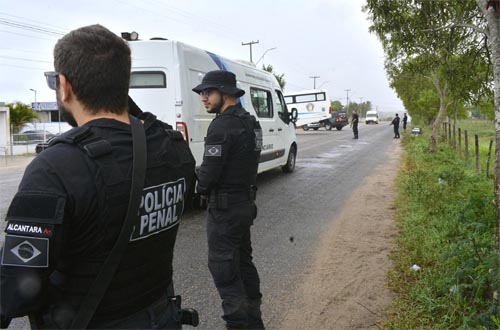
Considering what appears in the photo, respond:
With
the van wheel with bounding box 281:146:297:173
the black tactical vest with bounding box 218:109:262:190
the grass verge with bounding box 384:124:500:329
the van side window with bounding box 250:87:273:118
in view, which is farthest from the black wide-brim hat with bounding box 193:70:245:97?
the van wheel with bounding box 281:146:297:173

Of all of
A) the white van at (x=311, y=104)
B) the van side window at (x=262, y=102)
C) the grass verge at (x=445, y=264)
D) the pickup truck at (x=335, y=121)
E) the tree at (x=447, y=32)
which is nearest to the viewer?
the grass verge at (x=445, y=264)

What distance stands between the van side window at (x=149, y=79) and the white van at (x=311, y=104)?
90.2 ft

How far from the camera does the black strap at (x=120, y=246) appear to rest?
1.23m

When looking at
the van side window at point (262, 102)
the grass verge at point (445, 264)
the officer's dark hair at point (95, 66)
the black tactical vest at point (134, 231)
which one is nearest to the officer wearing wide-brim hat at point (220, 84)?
the black tactical vest at point (134, 231)

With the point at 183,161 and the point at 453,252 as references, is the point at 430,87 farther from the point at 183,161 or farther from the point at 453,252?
the point at 183,161

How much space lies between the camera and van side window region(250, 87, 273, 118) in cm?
834

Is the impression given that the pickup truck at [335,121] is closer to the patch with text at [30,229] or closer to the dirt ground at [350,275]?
the dirt ground at [350,275]

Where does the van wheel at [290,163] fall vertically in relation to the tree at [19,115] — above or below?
below

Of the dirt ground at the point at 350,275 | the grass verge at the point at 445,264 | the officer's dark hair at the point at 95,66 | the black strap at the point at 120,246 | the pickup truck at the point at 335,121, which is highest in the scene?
the pickup truck at the point at 335,121

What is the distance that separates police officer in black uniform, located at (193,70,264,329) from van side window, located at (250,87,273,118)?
208 inches

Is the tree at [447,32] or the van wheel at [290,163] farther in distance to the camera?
the van wheel at [290,163]

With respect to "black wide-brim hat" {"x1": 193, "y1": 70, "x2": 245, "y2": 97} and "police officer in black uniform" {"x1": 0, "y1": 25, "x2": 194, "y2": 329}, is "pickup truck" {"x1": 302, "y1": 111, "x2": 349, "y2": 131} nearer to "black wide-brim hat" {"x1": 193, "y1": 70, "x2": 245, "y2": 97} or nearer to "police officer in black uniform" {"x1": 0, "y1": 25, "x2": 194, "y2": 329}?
"black wide-brim hat" {"x1": 193, "y1": 70, "x2": 245, "y2": 97}

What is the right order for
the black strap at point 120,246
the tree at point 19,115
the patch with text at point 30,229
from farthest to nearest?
the tree at point 19,115
the black strap at point 120,246
the patch with text at point 30,229

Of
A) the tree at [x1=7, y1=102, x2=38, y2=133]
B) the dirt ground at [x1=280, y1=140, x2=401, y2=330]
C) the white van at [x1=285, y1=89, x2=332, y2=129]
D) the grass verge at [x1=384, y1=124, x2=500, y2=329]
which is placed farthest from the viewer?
the white van at [x1=285, y1=89, x2=332, y2=129]
